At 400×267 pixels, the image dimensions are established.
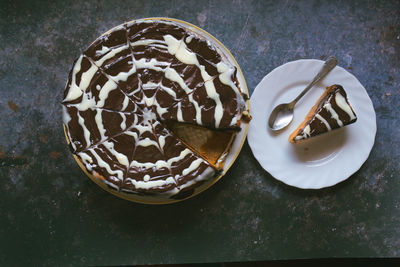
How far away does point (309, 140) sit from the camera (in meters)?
2.87

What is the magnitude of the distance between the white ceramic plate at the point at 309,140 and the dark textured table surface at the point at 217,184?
184mm

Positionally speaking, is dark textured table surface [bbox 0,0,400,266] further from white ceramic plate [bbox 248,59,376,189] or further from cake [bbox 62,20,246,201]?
cake [bbox 62,20,246,201]

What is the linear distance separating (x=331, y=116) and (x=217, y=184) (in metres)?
1.05

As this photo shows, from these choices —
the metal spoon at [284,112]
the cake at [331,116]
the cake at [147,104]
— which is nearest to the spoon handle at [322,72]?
the metal spoon at [284,112]

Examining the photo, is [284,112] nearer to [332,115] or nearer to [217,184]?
[332,115]

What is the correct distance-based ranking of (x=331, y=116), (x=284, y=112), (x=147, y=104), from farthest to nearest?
(x=284, y=112) → (x=331, y=116) → (x=147, y=104)

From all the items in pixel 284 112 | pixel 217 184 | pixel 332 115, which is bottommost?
pixel 217 184

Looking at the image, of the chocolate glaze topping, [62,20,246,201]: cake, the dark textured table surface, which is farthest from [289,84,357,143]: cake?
[62,20,246,201]: cake

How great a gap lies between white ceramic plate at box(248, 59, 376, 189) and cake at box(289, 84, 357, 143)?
0.12 m

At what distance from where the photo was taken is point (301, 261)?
3312mm

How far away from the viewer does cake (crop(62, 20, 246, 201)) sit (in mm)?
2475

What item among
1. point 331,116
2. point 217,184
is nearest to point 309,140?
point 331,116

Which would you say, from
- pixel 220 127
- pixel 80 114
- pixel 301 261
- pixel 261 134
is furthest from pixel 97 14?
pixel 301 261

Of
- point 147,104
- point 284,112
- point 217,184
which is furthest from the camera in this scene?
point 217,184
